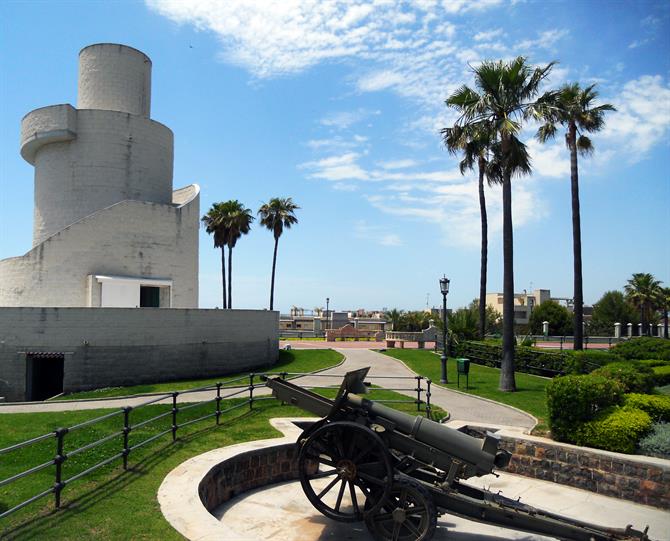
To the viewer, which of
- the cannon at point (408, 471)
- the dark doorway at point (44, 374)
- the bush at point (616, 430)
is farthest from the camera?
the dark doorway at point (44, 374)

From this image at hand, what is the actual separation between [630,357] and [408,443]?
20051 mm

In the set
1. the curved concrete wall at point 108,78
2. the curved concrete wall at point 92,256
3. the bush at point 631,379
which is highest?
the curved concrete wall at point 108,78

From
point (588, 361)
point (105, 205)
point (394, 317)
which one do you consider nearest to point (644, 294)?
point (394, 317)

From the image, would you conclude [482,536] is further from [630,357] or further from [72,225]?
[72,225]

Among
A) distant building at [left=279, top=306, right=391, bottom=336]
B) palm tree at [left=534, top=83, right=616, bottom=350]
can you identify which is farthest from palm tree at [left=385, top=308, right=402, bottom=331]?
palm tree at [left=534, top=83, right=616, bottom=350]

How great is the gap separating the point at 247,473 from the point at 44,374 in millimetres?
14817

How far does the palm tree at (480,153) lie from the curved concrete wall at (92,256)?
1347 cm

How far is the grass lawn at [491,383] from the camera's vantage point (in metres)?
15.6

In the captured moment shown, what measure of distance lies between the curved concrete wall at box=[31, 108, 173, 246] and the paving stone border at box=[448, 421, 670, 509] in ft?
68.5

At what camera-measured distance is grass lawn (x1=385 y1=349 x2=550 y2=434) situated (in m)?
15.6

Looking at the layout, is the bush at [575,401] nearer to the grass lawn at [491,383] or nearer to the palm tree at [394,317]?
the grass lawn at [491,383]

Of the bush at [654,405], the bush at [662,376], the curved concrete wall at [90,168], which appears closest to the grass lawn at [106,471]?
the bush at [654,405]

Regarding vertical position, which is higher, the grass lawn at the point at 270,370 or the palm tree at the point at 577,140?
the palm tree at the point at 577,140

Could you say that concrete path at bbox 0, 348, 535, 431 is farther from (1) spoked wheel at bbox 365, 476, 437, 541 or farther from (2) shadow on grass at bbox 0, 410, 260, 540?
(1) spoked wheel at bbox 365, 476, 437, 541
